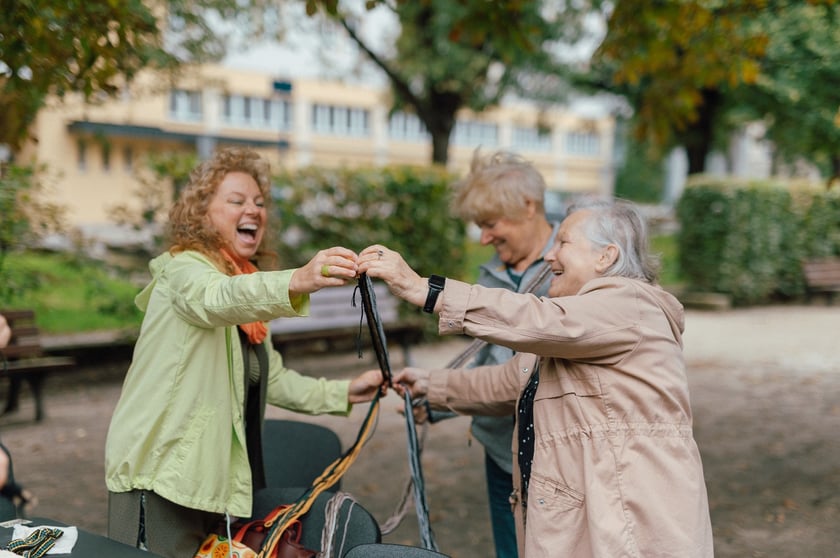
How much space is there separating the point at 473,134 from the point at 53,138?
2993cm

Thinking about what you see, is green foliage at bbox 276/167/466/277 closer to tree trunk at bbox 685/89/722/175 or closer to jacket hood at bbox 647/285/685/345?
jacket hood at bbox 647/285/685/345

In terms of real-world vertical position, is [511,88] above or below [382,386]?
above

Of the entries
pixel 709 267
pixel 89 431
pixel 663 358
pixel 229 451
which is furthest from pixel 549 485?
pixel 709 267

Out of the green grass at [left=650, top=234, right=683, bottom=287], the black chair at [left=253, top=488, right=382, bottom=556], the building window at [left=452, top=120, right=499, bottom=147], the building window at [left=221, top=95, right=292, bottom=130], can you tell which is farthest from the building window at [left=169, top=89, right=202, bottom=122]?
the black chair at [left=253, top=488, right=382, bottom=556]

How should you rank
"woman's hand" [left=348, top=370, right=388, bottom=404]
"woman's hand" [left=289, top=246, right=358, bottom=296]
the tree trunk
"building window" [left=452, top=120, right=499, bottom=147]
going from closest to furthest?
"woman's hand" [left=289, top=246, right=358, bottom=296]
"woman's hand" [left=348, top=370, right=388, bottom=404]
the tree trunk
"building window" [left=452, top=120, right=499, bottom=147]

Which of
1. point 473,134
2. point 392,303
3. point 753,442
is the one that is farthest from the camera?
point 473,134

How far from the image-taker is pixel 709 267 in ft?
49.5

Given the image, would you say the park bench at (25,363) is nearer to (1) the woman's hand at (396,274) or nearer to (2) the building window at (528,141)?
(1) the woman's hand at (396,274)

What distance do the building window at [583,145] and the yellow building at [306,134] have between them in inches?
3.3

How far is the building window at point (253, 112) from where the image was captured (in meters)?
49.5

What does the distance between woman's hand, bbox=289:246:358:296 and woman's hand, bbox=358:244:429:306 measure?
46 millimetres

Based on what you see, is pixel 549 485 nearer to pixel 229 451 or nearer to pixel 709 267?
pixel 229 451

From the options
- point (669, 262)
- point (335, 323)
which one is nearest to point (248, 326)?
point (335, 323)

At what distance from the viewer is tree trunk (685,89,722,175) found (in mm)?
22688
